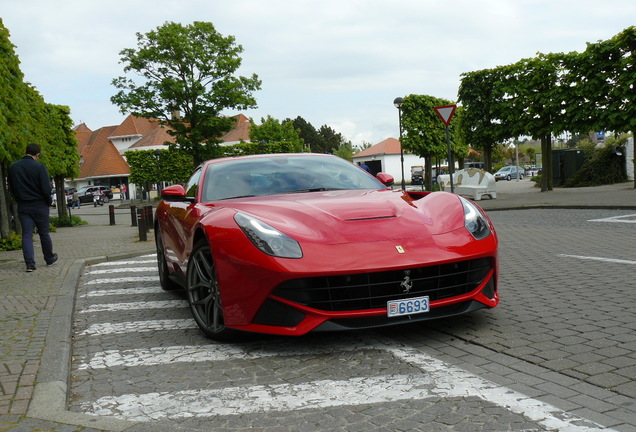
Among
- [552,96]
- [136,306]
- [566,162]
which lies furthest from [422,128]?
[136,306]

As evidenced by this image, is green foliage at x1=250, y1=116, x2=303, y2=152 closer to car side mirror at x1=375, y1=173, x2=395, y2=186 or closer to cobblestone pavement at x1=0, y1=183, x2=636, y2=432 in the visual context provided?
cobblestone pavement at x1=0, y1=183, x2=636, y2=432

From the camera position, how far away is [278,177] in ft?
18.8

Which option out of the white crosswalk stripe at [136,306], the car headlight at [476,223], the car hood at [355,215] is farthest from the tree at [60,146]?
the car headlight at [476,223]

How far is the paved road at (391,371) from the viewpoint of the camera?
3.11 m

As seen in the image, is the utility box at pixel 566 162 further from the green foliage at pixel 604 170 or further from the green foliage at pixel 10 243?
the green foliage at pixel 10 243

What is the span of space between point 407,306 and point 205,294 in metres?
1.61

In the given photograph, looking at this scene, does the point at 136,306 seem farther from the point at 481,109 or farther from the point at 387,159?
the point at 387,159

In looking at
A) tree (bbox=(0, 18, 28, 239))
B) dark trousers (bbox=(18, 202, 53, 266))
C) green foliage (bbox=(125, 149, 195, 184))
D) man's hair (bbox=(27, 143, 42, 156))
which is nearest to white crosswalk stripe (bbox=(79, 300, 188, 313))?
dark trousers (bbox=(18, 202, 53, 266))

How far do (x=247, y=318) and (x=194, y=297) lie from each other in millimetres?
960

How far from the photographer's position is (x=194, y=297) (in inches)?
201

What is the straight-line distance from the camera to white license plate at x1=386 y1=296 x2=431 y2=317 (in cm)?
418

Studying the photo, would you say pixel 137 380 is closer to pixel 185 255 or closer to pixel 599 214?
pixel 185 255

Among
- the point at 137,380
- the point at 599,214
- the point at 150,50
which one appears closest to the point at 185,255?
the point at 137,380

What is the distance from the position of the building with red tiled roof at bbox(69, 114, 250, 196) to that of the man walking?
76384 millimetres
